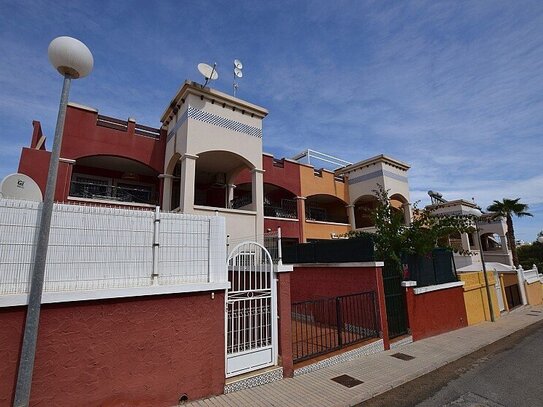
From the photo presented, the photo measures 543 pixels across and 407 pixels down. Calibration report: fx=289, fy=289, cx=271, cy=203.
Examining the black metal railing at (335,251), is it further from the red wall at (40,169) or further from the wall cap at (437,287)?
the red wall at (40,169)

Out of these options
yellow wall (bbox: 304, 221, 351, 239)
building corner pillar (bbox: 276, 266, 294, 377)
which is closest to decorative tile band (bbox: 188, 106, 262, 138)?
yellow wall (bbox: 304, 221, 351, 239)

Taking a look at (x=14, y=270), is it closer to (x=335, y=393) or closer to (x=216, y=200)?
(x=335, y=393)

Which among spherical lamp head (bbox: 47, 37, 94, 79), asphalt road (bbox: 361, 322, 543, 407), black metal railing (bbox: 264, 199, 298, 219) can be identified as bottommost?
asphalt road (bbox: 361, 322, 543, 407)

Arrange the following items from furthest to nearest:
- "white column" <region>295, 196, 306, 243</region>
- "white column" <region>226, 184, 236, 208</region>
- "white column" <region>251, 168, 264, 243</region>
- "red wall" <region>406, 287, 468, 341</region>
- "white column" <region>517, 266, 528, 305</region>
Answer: "white column" <region>517, 266, 528, 305</region>
"white column" <region>295, 196, 306, 243</region>
"white column" <region>226, 184, 236, 208</region>
"white column" <region>251, 168, 264, 243</region>
"red wall" <region>406, 287, 468, 341</region>

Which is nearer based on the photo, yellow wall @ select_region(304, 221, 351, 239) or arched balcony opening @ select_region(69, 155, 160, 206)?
arched balcony opening @ select_region(69, 155, 160, 206)

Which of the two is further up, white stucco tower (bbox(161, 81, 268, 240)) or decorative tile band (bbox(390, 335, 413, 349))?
white stucco tower (bbox(161, 81, 268, 240))

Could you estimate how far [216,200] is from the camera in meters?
16.7

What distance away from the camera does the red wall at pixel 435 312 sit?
909cm

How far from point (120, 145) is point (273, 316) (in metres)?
10.6

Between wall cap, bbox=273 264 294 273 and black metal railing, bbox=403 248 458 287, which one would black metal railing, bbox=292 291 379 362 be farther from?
black metal railing, bbox=403 248 458 287

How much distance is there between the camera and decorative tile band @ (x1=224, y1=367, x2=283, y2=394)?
4.94 m

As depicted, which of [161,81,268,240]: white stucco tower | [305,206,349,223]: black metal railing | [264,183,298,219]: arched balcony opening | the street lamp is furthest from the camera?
[305,206,349,223]: black metal railing

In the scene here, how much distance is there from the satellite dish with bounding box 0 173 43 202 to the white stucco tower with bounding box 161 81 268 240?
695 centimetres

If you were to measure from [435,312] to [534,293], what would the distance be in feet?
54.0
